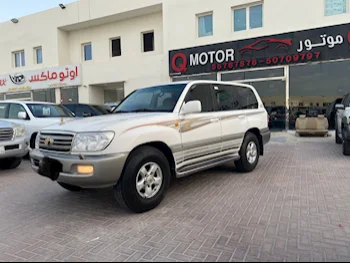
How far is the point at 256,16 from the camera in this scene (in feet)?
43.5

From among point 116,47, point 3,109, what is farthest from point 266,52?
point 3,109

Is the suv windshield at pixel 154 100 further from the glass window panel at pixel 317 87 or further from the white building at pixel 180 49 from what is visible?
the glass window panel at pixel 317 87

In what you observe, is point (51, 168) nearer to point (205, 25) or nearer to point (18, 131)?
point (18, 131)

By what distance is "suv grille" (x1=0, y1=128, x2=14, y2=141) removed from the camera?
6.28 metres

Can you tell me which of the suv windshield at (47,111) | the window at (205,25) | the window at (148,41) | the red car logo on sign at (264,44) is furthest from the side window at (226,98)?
the window at (148,41)

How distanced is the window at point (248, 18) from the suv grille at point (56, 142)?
11.9m

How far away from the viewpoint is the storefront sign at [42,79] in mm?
18281

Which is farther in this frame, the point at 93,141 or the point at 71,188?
the point at 71,188

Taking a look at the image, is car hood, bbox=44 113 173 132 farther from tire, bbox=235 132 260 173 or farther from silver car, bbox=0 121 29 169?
silver car, bbox=0 121 29 169

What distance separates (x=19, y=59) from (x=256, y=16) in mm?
17348

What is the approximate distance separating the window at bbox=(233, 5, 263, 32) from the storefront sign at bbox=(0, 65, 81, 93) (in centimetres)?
1034

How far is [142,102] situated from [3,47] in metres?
21.4

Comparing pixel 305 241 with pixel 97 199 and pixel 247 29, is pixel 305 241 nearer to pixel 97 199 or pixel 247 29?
pixel 97 199

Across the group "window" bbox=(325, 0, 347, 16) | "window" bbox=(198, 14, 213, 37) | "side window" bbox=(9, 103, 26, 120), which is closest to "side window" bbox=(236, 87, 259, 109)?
"side window" bbox=(9, 103, 26, 120)
